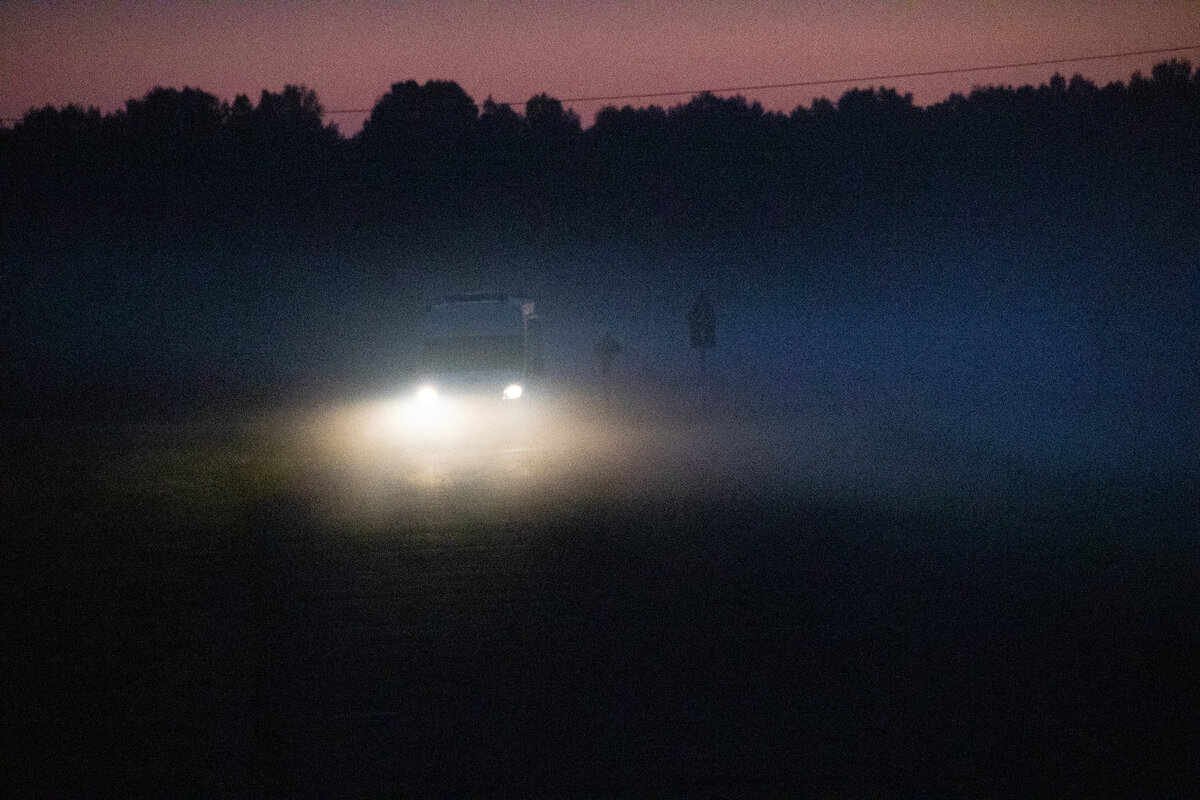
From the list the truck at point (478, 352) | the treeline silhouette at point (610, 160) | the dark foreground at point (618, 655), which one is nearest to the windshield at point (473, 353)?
the truck at point (478, 352)

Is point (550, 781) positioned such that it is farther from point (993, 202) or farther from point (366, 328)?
point (993, 202)

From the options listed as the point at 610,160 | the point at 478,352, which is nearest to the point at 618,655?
the point at 478,352

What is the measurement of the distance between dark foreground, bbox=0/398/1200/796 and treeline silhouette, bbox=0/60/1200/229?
62.0 meters

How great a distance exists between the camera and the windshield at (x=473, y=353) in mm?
27828

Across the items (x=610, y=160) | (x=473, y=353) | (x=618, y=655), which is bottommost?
(x=618, y=655)

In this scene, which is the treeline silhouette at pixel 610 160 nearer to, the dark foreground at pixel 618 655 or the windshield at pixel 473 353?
the windshield at pixel 473 353

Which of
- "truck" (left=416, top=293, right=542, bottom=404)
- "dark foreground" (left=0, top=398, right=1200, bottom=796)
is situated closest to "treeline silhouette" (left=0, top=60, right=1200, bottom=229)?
"truck" (left=416, top=293, right=542, bottom=404)

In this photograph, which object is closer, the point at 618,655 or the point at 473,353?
the point at 618,655

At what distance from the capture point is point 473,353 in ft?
92.2

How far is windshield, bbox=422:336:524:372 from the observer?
27.8 metres

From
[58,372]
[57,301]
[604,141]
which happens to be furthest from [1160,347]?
[604,141]

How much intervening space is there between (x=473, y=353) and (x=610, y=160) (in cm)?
7226

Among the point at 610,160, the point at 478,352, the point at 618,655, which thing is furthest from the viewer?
the point at 610,160

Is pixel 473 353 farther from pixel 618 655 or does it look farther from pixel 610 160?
pixel 610 160
